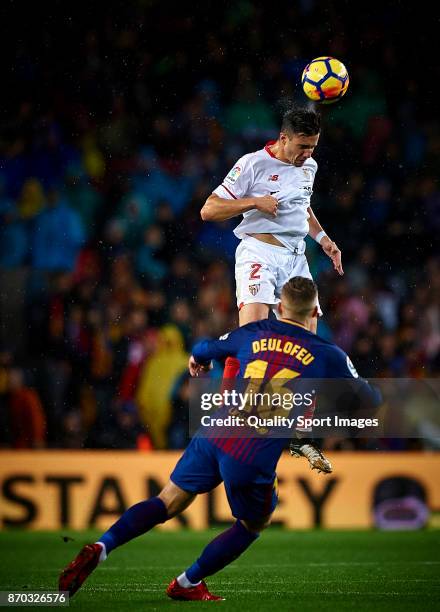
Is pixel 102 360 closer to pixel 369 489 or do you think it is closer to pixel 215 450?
pixel 369 489

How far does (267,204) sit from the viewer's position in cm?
771

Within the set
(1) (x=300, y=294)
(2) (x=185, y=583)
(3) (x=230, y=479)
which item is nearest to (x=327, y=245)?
(1) (x=300, y=294)

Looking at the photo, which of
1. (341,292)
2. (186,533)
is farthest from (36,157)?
(186,533)

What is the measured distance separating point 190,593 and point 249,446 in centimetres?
105

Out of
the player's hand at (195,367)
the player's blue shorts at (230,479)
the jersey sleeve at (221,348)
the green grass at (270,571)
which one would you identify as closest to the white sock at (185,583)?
the green grass at (270,571)

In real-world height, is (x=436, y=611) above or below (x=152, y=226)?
below

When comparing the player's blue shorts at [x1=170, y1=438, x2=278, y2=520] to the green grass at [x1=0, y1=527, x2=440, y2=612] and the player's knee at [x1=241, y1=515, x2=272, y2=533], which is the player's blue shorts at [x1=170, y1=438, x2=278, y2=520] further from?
the green grass at [x1=0, y1=527, x2=440, y2=612]

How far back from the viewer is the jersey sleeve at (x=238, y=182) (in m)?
8.08

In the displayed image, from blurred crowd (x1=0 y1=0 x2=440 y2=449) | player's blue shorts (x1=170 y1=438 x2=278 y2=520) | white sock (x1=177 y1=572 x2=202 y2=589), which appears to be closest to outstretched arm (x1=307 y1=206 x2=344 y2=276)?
player's blue shorts (x1=170 y1=438 x2=278 y2=520)

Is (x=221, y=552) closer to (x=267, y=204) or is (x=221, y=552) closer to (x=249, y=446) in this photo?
(x=249, y=446)

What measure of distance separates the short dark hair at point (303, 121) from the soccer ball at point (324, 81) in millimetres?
244

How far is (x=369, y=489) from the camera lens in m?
11.9

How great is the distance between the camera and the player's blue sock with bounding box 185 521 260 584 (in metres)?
6.62

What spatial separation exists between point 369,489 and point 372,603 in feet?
17.6
